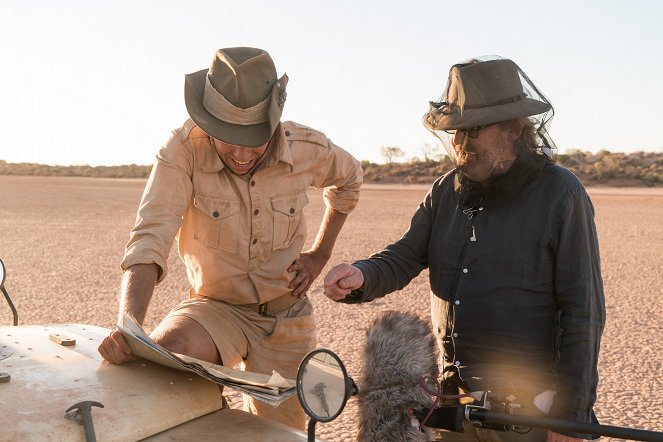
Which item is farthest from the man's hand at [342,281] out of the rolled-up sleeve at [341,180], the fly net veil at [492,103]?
the rolled-up sleeve at [341,180]

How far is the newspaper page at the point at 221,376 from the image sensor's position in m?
2.27

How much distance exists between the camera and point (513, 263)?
3.00 meters

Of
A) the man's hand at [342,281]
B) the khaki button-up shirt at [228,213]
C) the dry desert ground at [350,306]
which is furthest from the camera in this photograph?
the dry desert ground at [350,306]

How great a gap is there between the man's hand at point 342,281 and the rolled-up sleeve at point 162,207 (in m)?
0.73

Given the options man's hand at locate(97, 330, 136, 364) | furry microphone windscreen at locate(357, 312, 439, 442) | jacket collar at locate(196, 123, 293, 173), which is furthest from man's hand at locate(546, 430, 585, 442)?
jacket collar at locate(196, 123, 293, 173)

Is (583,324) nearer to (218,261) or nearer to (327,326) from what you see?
(218,261)

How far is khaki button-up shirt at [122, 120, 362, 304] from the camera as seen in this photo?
11.8 feet

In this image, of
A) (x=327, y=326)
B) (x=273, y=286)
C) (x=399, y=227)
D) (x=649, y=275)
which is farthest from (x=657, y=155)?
(x=273, y=286)

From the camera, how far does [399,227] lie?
18156mm

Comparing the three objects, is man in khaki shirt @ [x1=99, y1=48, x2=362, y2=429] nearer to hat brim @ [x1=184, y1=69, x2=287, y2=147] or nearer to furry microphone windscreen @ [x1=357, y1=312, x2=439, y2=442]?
hat brim @ [x1=184, y1=69, x2=287, y2=147]

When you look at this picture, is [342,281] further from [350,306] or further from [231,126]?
[350,306]

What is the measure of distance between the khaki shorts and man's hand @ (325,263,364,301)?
0.57m

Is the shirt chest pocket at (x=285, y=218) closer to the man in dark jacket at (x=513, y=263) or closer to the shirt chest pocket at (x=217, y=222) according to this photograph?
the shirt chest pocket at (x=217, y=222)

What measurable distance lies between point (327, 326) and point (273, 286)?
14.1ft
